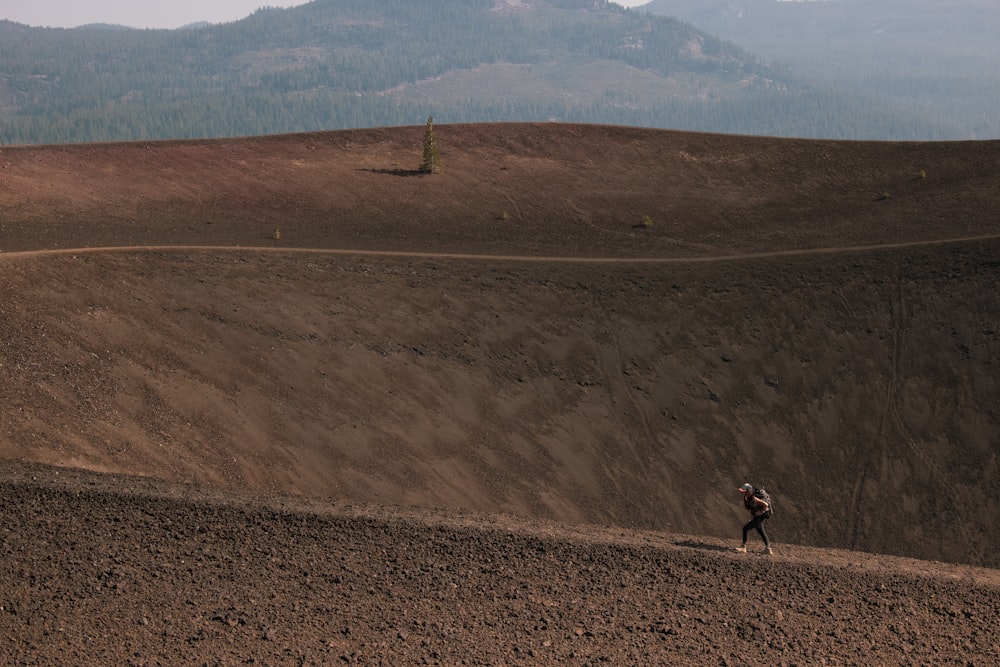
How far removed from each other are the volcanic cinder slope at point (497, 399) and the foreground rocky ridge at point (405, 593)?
6cm

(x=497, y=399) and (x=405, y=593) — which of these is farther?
(x=497, y=399)

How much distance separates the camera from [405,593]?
54.4 feet

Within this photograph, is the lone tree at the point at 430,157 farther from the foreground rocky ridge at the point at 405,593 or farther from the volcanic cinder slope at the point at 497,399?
the foreground rocky ridge at the point at 405,593

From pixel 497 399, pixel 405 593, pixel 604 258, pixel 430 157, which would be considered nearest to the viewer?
pixel 405 593

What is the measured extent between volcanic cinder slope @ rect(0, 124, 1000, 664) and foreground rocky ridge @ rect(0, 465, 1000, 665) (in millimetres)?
64

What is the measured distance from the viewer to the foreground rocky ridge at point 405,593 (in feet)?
49.9

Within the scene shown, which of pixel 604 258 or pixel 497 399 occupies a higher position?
pixel 604 258

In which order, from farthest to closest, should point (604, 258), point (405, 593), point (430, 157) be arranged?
point (430, 157), point (604, 258), point (405, 593)

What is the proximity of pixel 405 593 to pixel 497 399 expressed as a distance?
49.3ft

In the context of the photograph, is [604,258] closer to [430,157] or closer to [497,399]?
[497,399]

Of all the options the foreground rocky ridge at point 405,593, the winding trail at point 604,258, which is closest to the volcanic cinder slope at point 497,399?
the foreground rocky ridge at point 405,593

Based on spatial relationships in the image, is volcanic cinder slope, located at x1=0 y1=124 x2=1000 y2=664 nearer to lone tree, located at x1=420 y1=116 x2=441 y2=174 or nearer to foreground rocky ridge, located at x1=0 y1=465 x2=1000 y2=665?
foreground rocky ridge, located at x1=0 y1=465 x2=1000 y2=665

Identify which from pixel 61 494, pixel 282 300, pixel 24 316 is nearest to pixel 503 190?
pixel 282 300

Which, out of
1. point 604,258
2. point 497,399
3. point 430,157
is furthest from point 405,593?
point 430,157
